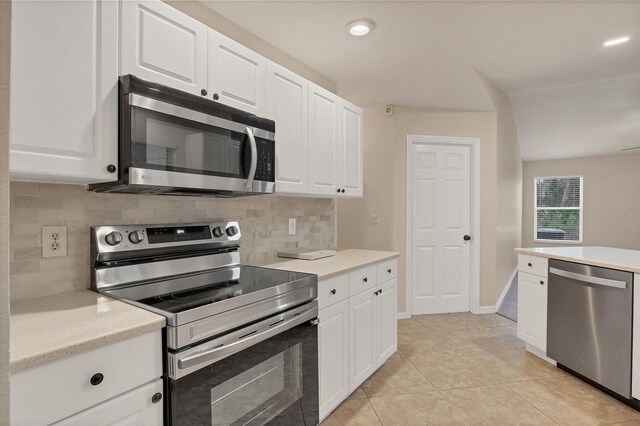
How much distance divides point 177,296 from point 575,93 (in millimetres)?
5065

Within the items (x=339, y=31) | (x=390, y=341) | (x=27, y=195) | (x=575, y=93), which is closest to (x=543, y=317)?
(x=390, y=341)

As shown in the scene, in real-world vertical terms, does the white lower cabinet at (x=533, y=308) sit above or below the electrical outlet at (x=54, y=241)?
below

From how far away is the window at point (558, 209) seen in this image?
695 centimetres

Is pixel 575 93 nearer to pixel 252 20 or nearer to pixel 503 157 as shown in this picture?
pixel 503 157

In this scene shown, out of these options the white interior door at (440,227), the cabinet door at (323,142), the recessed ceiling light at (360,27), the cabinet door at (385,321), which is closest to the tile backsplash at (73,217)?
the cabinet door at (323,142)

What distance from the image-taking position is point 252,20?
2.30 metres

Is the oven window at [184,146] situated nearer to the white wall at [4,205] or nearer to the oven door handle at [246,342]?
the oven door handle at [246,342]

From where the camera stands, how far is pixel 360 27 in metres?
2.43

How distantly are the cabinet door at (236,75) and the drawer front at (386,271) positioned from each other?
1.38 metres

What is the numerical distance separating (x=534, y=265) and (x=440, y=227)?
136 centimetres

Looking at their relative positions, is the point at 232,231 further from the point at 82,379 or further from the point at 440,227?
the point at 440,227

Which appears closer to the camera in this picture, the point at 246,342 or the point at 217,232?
the point at 246,342

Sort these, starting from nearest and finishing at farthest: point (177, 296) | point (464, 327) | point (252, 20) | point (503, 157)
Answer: point (177, 296)
point (252, 20)
point (464, 327)
point (503, 157)

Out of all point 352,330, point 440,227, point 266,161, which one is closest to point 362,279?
point 352,330
